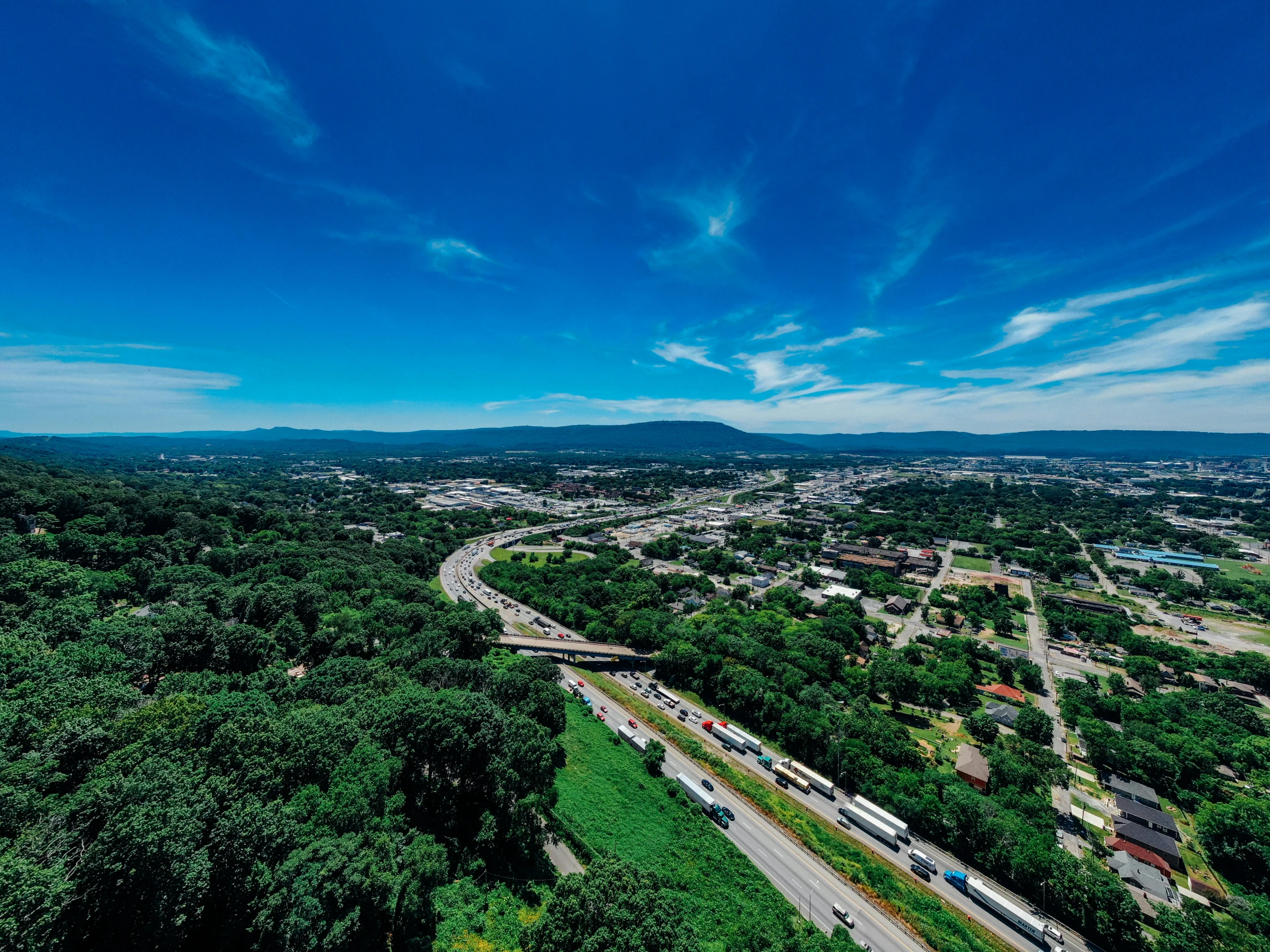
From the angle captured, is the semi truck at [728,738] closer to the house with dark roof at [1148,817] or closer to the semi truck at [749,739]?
the semi truck at [749,739]

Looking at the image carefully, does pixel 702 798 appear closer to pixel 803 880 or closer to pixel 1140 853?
pixel 803 880

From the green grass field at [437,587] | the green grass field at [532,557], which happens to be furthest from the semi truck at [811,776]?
the green grass field at [532,557]

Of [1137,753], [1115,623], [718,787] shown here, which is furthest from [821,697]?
[1115,623]

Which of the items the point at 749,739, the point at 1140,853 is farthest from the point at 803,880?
the point at 1140,853

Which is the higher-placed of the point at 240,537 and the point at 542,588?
the point at 240,537

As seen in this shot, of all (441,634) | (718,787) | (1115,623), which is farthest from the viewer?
(1115,623)

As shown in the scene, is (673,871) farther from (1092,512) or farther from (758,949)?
(1092,512)

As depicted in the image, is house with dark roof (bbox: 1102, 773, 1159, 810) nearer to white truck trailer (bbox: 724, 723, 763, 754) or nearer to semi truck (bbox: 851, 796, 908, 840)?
semi truck (bbox: 851, 796, 908, 840)

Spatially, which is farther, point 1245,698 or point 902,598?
point 902,598
